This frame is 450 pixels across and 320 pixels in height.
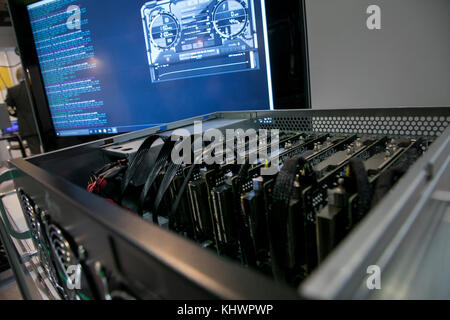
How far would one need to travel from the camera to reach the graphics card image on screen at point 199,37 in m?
1.56

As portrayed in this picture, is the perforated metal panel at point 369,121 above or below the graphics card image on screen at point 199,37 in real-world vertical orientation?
below

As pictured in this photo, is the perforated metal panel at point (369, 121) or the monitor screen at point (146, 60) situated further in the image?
the monitor screen at point (146, 60)

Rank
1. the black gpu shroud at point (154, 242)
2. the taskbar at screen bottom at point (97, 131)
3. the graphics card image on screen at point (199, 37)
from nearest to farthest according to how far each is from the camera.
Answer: the black gpu shroud at point (154, 242)
the graphics card image on screen at point (199, 37)
the taskbar at screen bottom at point (97, 131)

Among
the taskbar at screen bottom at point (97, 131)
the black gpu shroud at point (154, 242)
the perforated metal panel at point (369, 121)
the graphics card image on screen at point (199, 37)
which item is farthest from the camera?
the taskbar at screen bottom at point (97, 131)

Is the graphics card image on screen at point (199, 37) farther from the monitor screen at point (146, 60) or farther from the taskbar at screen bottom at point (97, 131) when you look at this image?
the taskbar at screen bottom at point (97, 131)

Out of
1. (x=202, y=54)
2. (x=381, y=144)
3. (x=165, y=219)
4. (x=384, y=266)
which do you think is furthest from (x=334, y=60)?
(x=384, y=266)

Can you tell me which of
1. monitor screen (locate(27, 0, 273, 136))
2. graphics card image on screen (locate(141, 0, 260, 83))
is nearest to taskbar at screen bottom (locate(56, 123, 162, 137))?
monitor screen (locate(27, 0, 273, 136))

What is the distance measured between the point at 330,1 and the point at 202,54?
0.73 meters

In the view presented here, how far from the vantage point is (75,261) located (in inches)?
18.3

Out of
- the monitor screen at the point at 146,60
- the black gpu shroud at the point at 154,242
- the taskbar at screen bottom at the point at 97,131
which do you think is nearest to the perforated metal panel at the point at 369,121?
the black gpu shroud at the point at 154,242

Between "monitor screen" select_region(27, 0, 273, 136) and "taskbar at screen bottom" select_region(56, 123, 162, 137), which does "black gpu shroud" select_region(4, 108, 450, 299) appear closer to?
"monitor screen" select_region(27, 0, 273, 136)

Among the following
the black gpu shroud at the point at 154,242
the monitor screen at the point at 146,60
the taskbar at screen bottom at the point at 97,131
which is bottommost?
the taskbar at screen bottom at the point at 97,131

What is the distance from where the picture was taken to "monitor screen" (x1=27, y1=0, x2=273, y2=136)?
160 cm

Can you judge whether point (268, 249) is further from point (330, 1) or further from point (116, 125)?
point (116, 125)
